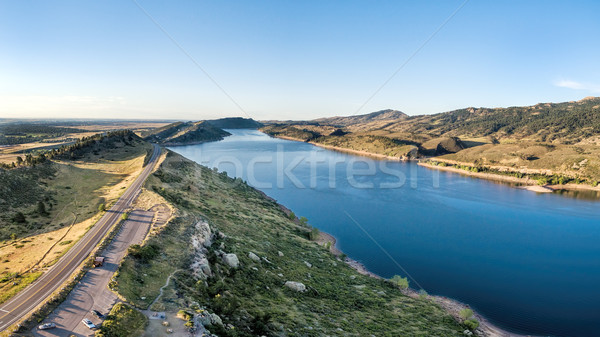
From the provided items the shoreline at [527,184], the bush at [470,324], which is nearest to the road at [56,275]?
the bush at [470,324]

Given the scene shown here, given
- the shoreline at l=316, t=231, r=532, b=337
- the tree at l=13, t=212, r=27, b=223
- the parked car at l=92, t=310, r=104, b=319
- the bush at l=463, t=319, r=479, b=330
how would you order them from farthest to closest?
1. the tree at l=13, t=212, r=27, b=223
2. the shoreline at l=316, t=231, r=532, b=337
3. the bush at l=463, t=319, r=479, b=330
4. the parked car at l=92, t=310, r=104, b=319

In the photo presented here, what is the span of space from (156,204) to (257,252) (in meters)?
15.4

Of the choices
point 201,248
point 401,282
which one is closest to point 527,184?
point 401,282

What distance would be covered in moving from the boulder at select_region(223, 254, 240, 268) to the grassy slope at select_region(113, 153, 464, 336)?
2.31ft

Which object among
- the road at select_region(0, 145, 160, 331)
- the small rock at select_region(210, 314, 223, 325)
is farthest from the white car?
the small rock at select_region(210, 314, 223, 325)

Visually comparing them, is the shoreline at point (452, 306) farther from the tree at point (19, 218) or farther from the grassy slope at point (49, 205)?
the tree at point (19, 218)

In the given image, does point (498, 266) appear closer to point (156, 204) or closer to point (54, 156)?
point (156, 204)

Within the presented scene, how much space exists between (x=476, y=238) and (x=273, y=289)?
2049 inches

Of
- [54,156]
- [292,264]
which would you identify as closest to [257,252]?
[292,264]

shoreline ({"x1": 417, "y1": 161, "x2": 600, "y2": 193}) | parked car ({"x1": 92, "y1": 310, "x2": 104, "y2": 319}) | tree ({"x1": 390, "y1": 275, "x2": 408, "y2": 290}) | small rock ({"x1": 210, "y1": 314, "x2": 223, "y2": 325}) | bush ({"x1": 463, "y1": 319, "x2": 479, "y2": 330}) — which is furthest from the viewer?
shoreline ({"x1": 417, "y1": 161, "x2": 600, "y2": 193})

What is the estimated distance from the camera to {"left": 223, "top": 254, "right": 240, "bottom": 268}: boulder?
87.6 ft

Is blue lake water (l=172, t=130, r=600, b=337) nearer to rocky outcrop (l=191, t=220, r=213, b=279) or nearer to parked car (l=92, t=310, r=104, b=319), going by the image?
rocky outcrop (l=191, t=220, r=213, b=279)

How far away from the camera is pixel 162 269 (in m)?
21.6

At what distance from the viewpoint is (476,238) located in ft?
194
